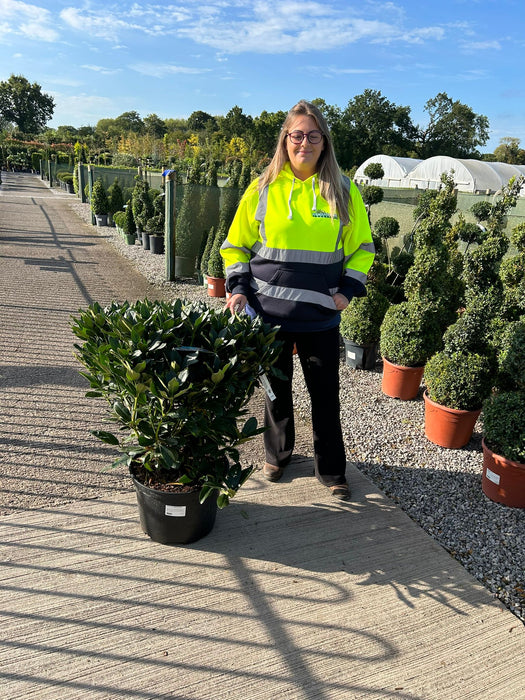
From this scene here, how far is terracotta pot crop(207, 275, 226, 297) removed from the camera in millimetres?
7532

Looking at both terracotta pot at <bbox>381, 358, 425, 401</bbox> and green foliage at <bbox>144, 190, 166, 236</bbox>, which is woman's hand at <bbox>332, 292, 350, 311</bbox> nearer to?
terracotta pot at <bbox>381, 358, 425, 401</bbox>

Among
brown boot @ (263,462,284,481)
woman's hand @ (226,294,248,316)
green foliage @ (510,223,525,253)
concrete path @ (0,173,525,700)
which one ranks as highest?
green foliage @ (510,223,525,253)

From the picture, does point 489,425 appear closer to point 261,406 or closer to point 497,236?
point 497,236

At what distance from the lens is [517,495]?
2963 mm

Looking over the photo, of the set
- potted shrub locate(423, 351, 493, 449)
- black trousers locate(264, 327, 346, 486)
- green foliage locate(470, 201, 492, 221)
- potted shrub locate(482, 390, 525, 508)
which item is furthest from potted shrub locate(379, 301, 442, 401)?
green foliage locate(470, 201, 492, 221)

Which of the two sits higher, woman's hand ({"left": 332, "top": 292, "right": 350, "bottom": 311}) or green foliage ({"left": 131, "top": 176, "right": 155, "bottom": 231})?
green foliage ({"left": 131, "top": 176, "right": 155, "bottom": 231})

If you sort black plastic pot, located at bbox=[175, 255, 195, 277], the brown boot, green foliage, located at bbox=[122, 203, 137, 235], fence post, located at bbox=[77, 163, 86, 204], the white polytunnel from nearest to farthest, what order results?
the brown boot
black plastic pot, located at bbox=[175, 255, 195, 277]
green foliage, located at bbox=[122, 203, 137, 235]
fence post, located at bbox=[77, 163, 86, 204]
the white polytunnel

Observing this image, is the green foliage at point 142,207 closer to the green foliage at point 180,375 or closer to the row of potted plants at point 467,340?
the row of potted plants at point 467,340

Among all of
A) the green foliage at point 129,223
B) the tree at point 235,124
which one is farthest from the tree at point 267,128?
the green foliage at point 129,223

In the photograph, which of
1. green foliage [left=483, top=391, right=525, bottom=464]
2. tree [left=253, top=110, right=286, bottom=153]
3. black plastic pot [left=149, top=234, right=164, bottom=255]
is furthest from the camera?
tree [left=253, top=110, right=286, bottom=153]

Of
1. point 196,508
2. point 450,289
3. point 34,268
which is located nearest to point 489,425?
point 196,508

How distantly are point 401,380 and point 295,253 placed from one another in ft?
7.73

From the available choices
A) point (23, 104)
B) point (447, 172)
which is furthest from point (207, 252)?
point (23, 104)

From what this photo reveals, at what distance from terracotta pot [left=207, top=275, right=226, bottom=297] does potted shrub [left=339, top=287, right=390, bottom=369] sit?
2898mm
